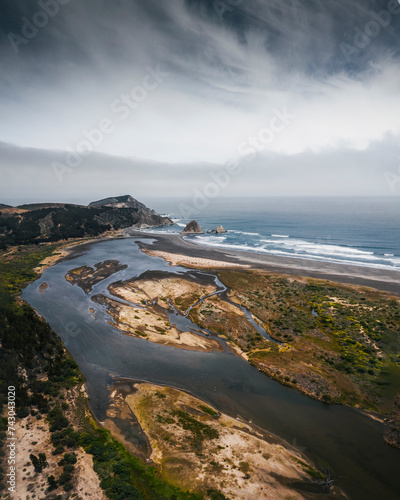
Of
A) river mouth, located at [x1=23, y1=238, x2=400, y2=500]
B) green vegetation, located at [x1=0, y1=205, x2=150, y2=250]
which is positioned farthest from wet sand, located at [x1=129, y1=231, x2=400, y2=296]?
river mouth, located at [x1=23, y1=238, x2=400, y2=500]

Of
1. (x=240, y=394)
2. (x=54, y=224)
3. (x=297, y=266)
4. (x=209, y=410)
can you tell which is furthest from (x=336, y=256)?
(x=54, y=224)

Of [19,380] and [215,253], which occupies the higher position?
[215,253]

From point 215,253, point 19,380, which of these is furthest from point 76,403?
point 215,253

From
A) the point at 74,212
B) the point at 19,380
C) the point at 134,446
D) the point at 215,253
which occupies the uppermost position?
the point at 74,212

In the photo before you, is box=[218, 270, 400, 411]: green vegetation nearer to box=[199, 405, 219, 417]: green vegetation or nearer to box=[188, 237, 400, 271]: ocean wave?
box=[199, 405, 219, 417]: green vegetation

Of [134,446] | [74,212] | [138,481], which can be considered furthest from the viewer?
[74,212]

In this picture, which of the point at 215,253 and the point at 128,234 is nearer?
the point at 215,253

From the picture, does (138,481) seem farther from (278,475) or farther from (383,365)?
(383,365)
